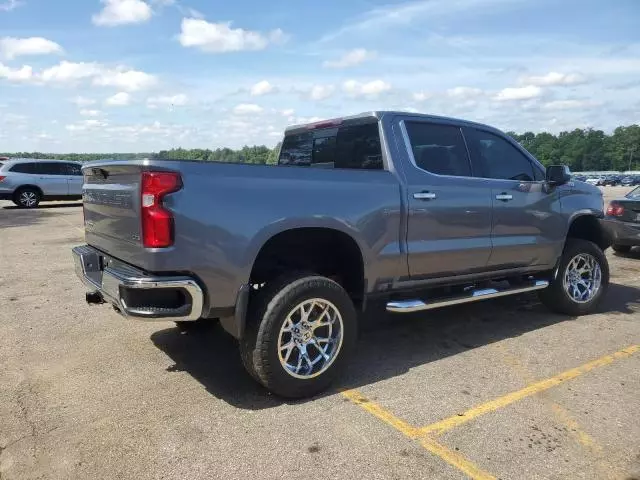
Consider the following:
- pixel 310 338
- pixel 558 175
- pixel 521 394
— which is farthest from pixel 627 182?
pixel 310 338

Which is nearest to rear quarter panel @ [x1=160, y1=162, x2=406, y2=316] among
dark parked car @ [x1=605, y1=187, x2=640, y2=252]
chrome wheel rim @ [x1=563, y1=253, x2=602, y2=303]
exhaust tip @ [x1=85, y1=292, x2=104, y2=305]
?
exhaust tip @ [x1=85, y1=292, x2=104, y2=305]

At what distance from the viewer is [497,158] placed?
5.20 metres

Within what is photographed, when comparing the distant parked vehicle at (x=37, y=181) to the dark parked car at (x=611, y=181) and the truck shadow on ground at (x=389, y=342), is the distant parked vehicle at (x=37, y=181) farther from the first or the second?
the dark parked car at (x=611, y=181)

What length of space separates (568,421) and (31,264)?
25.6ft

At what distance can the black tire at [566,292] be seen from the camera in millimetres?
5739

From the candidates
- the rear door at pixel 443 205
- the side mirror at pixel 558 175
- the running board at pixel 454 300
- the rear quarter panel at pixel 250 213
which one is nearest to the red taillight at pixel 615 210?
the side mirror at pixel 558 175

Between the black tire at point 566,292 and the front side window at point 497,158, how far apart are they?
0.94 metres

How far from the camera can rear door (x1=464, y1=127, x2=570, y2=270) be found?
197 inches

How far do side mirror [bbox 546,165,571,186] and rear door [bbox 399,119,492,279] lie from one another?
1.01 m

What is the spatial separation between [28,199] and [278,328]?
61.8ft

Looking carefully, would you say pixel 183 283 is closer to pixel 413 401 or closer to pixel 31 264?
pixel 413 401

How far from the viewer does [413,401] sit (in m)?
3.67

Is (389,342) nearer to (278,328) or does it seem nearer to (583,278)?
(278,328)

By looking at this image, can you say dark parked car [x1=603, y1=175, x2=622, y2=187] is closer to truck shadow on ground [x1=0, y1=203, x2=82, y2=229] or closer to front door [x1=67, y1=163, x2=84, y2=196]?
front door [x1=67, y1=163, x2=84, y2=196]
